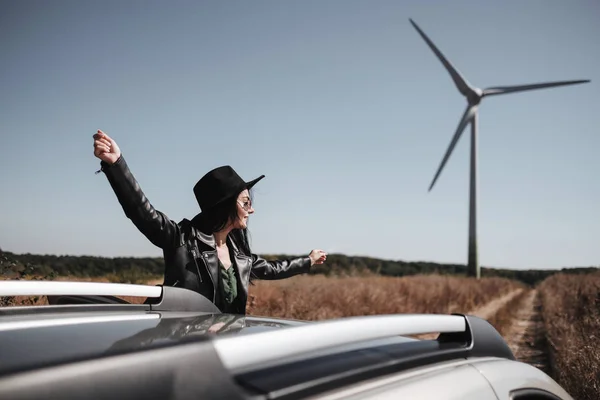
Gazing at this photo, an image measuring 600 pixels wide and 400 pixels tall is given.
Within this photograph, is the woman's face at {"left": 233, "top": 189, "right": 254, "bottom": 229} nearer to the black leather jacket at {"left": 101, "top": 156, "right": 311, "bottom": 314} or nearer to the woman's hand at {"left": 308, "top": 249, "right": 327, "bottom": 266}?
the black leather jacket at {"left": 101, "top": 156, "right": 311, "bottom": 314}

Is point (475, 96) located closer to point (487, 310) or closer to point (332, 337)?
point (487, 310)

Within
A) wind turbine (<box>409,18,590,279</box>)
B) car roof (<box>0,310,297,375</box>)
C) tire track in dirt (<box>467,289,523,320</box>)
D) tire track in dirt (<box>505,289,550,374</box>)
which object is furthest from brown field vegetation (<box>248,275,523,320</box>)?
wind turbine (<box>409,18,590,279</box>)

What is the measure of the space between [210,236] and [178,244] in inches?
10.0

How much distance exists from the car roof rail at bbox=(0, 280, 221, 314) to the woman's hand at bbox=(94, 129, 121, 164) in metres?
0.76

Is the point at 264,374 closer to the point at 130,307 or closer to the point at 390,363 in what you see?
the point at 390,363

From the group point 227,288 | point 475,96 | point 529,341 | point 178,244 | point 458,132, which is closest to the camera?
point 178,244

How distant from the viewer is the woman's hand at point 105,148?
2692mm

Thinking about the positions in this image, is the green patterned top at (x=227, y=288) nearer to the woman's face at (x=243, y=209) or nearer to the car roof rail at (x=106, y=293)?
the woman's face at (x=243, y=209)

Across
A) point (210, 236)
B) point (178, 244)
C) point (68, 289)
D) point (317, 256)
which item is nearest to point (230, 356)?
point (68, 289)

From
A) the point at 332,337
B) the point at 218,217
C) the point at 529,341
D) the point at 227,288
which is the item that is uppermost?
the point at 218,217

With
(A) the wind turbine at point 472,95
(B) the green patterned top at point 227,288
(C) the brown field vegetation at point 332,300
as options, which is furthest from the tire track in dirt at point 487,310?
(B) the green patterned top at point 227,288

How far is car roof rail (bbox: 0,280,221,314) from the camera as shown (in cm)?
157

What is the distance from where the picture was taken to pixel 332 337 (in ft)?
3.50

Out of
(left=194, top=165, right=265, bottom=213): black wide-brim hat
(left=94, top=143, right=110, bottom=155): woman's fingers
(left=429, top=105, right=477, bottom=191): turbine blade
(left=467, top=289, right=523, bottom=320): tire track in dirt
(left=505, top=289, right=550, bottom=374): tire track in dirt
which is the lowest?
(left=467, top=289, right=523, bottom=320): tire track in dirt
